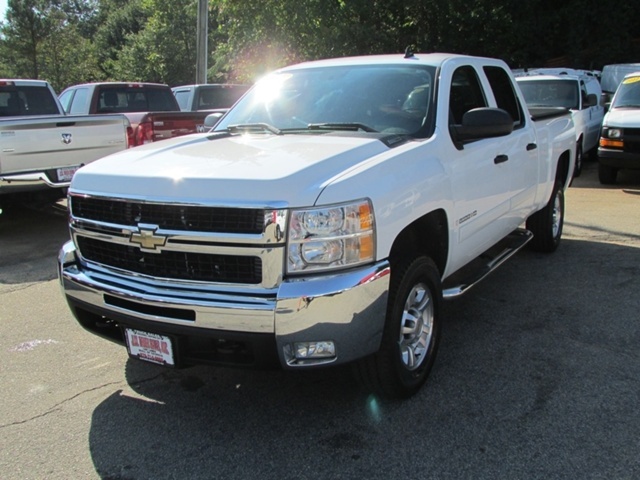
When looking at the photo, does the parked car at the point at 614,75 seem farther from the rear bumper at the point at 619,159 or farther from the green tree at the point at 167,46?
the green tree at the point at 167,46

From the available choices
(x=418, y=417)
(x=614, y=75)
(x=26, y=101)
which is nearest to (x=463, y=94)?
(x=418, y=417)

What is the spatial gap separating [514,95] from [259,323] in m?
3.65

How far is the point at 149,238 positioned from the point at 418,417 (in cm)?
170

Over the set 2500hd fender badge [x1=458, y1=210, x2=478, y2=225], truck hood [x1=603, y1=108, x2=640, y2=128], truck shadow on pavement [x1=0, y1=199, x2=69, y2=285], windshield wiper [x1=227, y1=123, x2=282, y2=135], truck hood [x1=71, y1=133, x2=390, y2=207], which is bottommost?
truck shadow on pavement [x1=0, y1=199, x2=69, y2=285]

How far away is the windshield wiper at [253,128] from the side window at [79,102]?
326 inches

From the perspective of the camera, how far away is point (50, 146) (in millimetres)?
7379

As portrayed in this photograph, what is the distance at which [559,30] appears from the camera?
20.7 meters

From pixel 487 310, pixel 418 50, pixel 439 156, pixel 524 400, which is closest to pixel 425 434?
pixel 524 400

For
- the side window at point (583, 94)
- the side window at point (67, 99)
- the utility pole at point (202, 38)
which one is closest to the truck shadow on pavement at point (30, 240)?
the side window at point (67, 99)

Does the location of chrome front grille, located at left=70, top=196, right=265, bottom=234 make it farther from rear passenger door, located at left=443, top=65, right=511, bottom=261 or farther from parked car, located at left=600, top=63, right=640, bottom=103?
parked car, located at left=600, top=63, right=640, bottom=103

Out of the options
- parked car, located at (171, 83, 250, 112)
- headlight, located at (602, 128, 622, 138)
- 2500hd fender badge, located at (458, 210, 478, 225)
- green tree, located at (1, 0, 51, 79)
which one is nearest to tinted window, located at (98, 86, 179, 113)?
parked car, located at (171, 83, 250, 112)

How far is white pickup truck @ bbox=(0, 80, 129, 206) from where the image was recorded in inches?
279

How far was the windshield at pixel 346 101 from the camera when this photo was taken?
3926 millimetres

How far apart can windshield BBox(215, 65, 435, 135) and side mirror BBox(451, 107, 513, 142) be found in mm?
262
